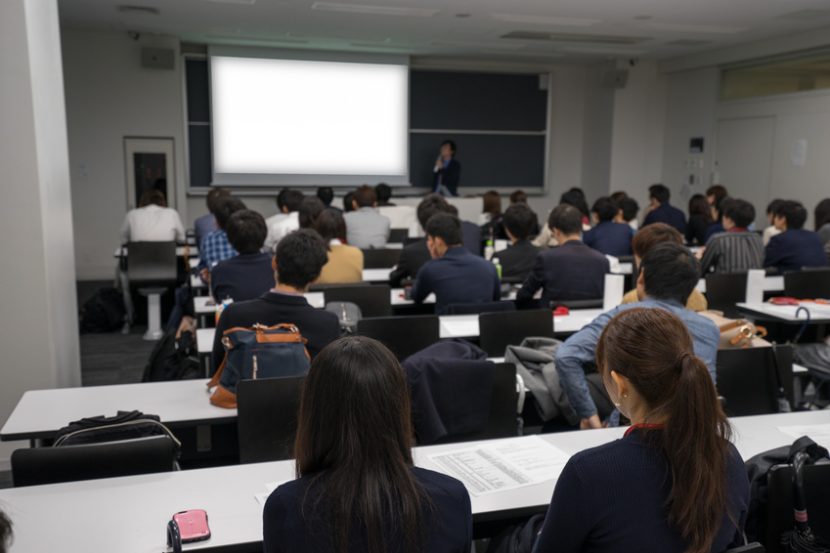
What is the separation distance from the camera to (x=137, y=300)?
281 inches

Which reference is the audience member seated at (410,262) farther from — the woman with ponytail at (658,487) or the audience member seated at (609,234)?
the woman with ponytail at (658,487)

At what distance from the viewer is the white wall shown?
348 cm

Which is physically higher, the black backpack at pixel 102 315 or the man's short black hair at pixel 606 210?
the man's short black hair at pixel 606 210

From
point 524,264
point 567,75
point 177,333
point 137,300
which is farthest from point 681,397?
point 567,75

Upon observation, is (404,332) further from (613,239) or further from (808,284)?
(613,239)

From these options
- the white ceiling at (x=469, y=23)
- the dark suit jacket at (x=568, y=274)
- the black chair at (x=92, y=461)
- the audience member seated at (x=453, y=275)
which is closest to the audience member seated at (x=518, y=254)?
the dark suit jacket at (x=568, y=274)

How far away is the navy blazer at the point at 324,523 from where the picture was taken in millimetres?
1301

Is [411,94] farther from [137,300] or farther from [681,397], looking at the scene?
[681,397]

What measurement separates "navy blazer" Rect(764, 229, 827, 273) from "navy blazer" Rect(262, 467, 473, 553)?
524 cm

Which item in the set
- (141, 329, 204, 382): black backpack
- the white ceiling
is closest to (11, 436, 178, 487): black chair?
(141, 329, 204, 382): black backpack

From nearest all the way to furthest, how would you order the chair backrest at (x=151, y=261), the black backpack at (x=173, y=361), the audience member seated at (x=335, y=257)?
the black backpack at (x=173, y=361) < the audience member seated at (x=335, y=257) < the chair backrest at (x=151, y=261)

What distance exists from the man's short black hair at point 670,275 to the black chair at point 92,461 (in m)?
1.75

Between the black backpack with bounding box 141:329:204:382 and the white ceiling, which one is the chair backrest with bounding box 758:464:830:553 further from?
the white ceiling

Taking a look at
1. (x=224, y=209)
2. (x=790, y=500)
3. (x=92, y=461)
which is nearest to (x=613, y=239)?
(x=224, y=209)
